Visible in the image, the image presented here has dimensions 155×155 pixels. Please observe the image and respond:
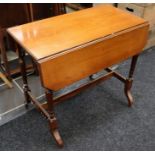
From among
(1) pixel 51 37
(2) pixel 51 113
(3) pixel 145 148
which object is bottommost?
(3) pixel 145 148

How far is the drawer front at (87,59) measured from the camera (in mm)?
1228

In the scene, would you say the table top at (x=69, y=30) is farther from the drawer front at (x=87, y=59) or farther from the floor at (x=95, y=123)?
the floor at (x=95, y=123)

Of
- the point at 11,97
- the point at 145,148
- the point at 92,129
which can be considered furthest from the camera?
the point at 11,97

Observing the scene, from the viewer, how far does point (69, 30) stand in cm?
141

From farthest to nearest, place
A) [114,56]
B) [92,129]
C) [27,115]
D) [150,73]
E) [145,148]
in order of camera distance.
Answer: [150,73] → [27,115] → [92,129] → [145,148] → [114,56]

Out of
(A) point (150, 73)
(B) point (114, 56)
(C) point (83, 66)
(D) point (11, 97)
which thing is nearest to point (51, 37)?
(C) point (83, 66)

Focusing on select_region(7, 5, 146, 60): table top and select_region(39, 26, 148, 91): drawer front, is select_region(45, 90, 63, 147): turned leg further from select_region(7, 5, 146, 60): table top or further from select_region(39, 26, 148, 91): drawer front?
select_region(7, 5, 146, 60): table top

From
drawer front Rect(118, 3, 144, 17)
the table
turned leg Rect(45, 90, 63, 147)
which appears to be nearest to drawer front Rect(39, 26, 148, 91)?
the table

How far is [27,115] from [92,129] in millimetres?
548

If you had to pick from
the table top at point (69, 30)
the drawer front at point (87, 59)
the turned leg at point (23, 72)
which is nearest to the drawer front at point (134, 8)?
the table top at point (69, 30)

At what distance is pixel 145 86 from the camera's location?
2.15 m

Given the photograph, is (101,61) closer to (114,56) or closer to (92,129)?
(114,56)

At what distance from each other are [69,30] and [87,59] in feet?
0.76

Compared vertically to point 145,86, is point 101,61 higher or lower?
higher
